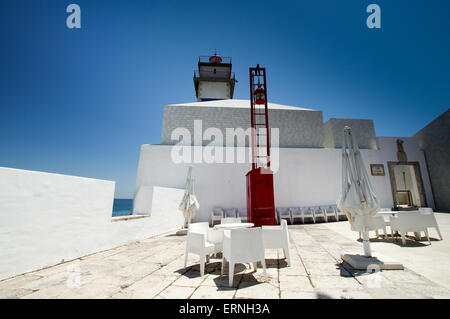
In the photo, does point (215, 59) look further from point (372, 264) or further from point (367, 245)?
point (372, 264)

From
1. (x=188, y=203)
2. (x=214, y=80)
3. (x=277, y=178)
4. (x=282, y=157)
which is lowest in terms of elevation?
(x=188, y=203)

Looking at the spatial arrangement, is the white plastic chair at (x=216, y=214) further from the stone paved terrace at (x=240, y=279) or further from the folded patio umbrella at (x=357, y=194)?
the folded patio umbrella at (x=357, y=194)

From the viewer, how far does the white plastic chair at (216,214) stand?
8.09 meters

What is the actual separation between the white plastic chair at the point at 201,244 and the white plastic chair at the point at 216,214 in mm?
4634

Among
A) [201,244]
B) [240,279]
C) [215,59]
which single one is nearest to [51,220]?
[201,244]

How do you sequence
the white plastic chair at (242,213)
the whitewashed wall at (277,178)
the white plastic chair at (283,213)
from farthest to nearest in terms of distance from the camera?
the whitewashed wall at (277,178) → the white plastic chair at (242,213) → the white plastic chair at (283,213)

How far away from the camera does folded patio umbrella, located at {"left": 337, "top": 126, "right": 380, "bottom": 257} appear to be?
306cm

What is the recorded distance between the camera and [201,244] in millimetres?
2895

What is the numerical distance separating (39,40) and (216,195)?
26.6 ft

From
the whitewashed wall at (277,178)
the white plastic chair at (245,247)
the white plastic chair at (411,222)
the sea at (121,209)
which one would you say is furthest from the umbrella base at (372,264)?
the sea at (121,209)

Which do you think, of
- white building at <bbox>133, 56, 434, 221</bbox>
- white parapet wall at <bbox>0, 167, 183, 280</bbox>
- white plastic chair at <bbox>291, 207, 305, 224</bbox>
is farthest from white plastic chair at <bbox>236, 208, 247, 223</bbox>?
white parapet wall at <bbox>0, 167, 183, 280</bbox>

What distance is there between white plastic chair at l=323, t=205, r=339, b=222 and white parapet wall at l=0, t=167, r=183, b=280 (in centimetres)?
841

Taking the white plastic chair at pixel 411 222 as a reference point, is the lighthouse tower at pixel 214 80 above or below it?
above

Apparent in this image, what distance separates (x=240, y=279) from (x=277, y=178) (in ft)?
24.6
